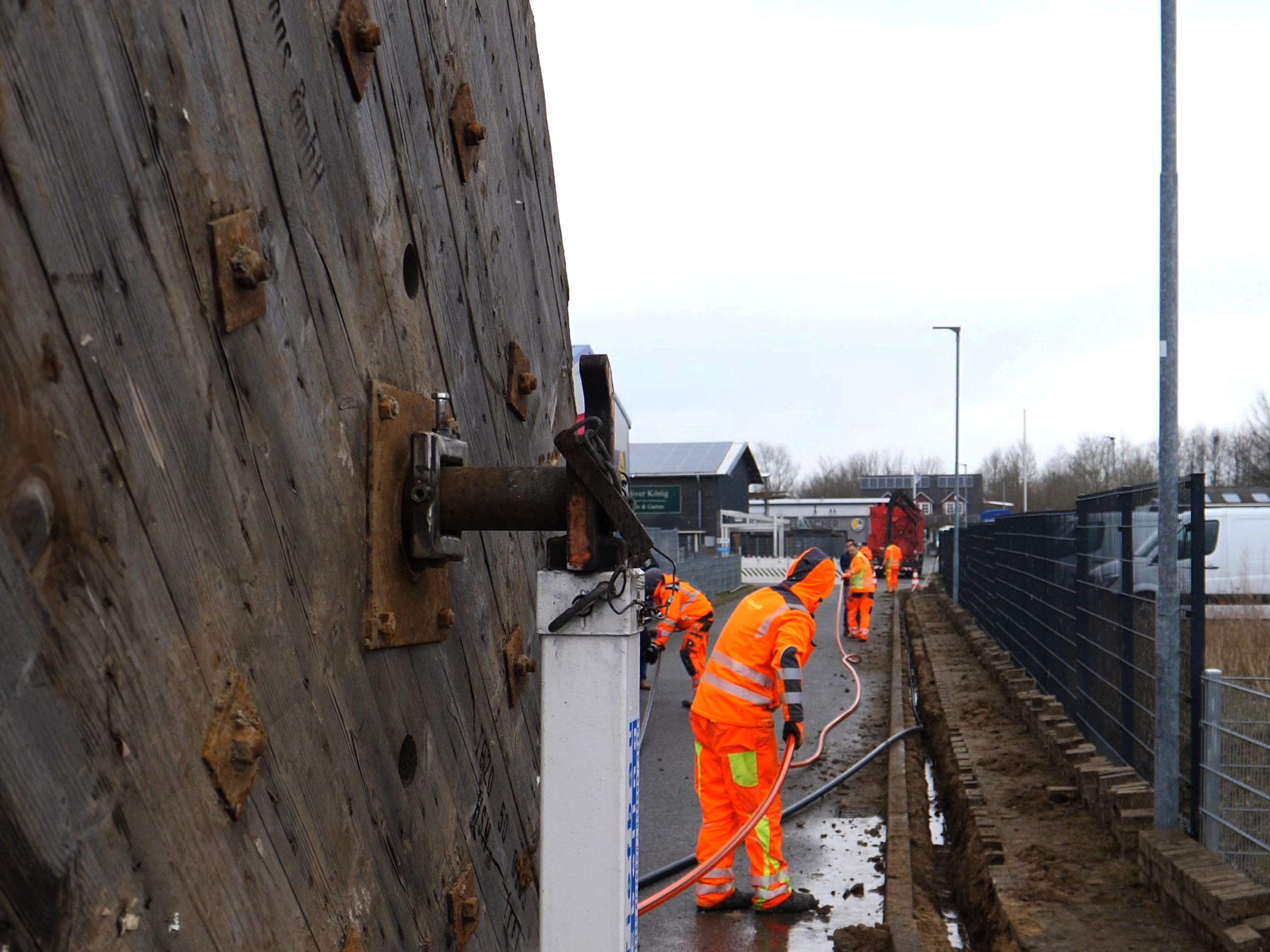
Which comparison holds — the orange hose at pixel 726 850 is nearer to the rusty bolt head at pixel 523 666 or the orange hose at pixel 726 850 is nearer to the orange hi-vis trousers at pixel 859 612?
the rusty bolt head at pixel 523 666

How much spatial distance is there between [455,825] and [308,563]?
2.98 ft

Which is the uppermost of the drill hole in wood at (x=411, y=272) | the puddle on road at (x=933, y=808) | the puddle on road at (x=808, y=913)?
the drill hole in wood at (x=411, y=272)

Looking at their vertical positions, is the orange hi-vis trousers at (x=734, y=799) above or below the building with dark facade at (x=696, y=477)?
below

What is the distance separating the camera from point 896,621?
26281 mm

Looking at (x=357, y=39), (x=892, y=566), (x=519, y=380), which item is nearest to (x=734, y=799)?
(x=519, y=380)

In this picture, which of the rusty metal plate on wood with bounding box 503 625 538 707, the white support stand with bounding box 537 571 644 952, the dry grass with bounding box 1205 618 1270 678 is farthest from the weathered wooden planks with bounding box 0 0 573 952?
the dry grass with bounding box 1205 618 1270 678

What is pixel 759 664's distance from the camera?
742 centimetres

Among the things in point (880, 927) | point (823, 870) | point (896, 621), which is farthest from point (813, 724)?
point (896, 621)

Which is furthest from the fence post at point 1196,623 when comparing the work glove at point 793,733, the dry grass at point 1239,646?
the dry grass at point 1239,646

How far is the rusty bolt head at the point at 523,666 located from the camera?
9.92ft

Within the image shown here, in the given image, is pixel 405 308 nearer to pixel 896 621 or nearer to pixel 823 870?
pixel 823 870

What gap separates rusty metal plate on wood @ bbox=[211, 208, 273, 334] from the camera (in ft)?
5.56

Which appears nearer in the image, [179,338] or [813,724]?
[179,338]

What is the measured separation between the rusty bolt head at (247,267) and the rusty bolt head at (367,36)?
24.1 inches
